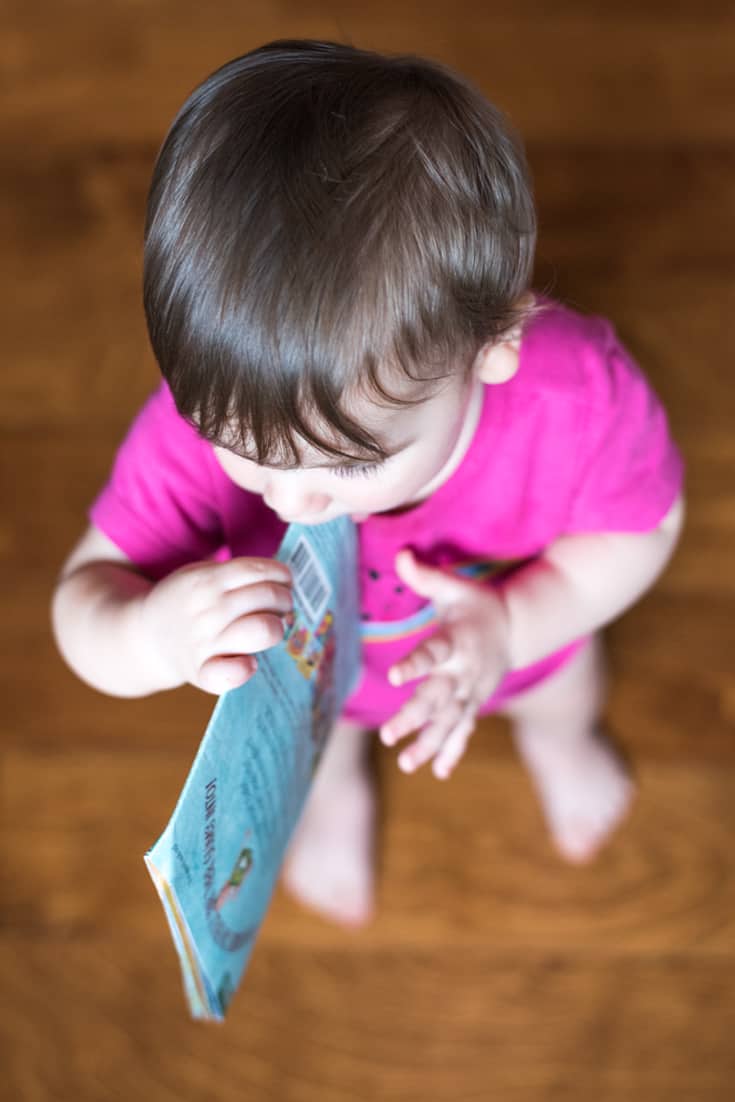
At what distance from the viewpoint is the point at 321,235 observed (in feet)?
1.55

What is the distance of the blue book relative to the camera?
535mm

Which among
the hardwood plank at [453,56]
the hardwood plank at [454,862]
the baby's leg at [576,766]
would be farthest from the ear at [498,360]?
the hardwood plank at [453,56]

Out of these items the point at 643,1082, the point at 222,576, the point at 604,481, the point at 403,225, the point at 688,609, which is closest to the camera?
the point at 403,225

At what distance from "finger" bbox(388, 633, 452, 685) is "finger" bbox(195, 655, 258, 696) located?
3.7 inches

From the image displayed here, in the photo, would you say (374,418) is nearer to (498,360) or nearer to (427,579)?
(498,360)

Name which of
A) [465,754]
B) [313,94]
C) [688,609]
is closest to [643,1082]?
[465,754]

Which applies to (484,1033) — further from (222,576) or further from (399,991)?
(222,576)

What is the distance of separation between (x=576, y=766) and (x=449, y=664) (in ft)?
1.10

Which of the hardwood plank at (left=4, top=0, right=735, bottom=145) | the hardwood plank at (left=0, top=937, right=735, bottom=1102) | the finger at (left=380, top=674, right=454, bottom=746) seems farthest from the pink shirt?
the hardwood plank at (left=4, top=0, right=735, bottom=145)

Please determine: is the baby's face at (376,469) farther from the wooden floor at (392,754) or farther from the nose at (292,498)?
the wooden floor at (392,754)

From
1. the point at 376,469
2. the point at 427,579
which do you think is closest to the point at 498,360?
the point at 376,469

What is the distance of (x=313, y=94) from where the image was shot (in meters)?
0.49

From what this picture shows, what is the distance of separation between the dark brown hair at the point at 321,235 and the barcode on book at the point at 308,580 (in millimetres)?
95

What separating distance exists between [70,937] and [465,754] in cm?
37
